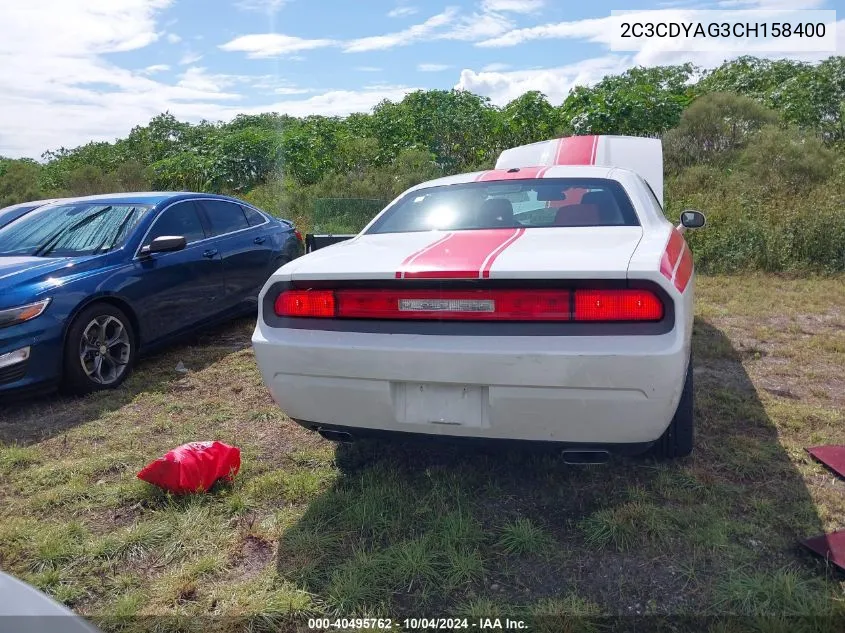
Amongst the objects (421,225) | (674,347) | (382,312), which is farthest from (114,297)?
(674,347)

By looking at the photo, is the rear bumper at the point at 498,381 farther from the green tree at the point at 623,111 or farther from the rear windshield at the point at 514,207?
the green tree at the point at 623,111

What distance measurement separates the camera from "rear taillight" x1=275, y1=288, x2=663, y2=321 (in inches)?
93.4

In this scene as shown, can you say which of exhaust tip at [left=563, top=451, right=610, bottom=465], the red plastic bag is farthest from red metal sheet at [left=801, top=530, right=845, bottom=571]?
the red plastic bag

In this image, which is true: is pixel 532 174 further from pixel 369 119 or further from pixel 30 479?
pixel 369 119

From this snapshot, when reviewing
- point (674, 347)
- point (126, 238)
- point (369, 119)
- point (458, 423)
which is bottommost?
point (458, 423)

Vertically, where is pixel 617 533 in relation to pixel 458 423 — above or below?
below

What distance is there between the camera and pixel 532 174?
375 cm

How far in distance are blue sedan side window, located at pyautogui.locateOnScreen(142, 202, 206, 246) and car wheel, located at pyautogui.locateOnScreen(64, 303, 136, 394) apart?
73 centimetres

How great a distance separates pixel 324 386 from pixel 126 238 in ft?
10.3

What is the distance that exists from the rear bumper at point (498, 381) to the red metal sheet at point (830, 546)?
0.71m

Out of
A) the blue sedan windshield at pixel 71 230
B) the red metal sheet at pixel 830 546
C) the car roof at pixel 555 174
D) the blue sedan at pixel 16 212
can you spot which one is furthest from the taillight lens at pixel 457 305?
the blue sedan at pixel 16 212

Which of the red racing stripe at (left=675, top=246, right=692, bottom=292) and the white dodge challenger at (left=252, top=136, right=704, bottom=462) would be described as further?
the red racing stripe at (left=675, top=246, right=692, bottom=292)

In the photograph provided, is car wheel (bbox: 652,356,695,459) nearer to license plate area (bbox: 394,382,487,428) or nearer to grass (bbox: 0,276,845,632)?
grass (bbox: 0,276,845,632)

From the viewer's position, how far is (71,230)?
519 cm
